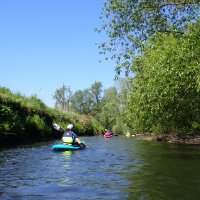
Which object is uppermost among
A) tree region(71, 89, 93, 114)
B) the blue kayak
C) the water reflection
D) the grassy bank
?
tree region(71, 89, 93, 114)

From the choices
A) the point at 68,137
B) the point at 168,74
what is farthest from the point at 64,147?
the point at 168,74

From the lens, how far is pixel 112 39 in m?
18.6

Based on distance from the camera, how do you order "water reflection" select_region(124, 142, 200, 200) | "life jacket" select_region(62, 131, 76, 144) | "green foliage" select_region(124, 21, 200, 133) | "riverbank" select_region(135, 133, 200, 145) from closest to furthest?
"water reflection" select_region(124, 142, 200, 200) < "green foliage" select_region(124, 21, 200, 133) < "life jacket" select_region(62, 131, 76, 144) < "riverbank" select_region(135, 133, 200, 145)

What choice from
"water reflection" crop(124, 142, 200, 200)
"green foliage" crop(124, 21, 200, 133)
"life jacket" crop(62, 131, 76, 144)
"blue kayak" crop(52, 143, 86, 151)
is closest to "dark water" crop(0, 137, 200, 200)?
"water reflection" crop(124, 142, 200, 200)

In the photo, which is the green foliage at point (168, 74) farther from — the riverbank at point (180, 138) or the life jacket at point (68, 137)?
the riverbank at point (180, 138)

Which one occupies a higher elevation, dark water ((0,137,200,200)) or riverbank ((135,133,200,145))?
riverbank ((135,133,200,145))

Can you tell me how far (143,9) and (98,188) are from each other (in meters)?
10.6

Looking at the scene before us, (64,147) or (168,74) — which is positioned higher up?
(168,74)

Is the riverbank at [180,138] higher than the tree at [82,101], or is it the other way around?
the tree at [82,101]

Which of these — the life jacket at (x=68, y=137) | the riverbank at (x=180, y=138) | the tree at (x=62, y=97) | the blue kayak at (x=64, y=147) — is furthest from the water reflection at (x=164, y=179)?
the tree at (x=62, y=97)

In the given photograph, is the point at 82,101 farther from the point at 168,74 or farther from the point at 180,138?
the point at 168,74

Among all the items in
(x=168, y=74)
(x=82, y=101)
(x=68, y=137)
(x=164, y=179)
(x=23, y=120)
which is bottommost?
(x=164, y=179)

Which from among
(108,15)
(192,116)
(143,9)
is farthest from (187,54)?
(192,116)

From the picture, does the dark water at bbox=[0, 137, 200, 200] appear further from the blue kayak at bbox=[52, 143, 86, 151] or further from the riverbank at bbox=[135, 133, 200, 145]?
the riverbank at bbox=[135, 133, 200, 145]
